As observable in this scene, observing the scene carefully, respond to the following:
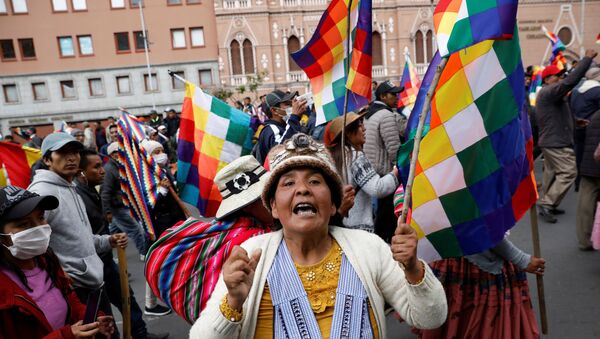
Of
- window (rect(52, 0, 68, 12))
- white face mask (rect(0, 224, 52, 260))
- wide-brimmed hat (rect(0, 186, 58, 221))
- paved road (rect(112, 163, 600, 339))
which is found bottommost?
paved road (rect(112, 163, 600, 339))

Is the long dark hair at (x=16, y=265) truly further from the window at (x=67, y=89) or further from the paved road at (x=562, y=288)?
the window at (x=67, y=89)

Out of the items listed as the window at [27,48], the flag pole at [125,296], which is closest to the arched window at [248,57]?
the window at [27,48]

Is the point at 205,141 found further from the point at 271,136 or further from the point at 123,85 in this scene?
the point at 123,85

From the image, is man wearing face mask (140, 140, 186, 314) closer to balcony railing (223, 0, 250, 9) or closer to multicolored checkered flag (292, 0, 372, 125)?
multicolored checkered flag (292, 0, 372, 125)

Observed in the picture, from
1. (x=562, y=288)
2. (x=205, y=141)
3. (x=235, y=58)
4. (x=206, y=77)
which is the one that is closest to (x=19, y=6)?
(x=206, y=77)

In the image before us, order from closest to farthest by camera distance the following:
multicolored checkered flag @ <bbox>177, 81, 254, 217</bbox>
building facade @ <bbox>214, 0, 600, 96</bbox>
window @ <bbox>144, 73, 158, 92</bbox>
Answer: multicolored checkered flag @ <bbox>177, 81, 254, 217</bbox>
building facade @ <bbox>214, 0, 600, 96</bbox>
window @ <bbox>144, 73, 158, 92</bbox>

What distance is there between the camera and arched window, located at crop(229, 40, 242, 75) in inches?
1209

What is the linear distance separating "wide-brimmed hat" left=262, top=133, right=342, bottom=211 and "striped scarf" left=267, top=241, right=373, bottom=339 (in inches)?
13.9

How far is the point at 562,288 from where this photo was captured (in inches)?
173

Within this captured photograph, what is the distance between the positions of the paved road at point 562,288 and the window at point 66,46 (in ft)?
94.6

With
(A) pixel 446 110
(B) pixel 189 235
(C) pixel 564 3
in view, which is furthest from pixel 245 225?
(C) pixel 564 3

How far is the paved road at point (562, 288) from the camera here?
3.74 meters

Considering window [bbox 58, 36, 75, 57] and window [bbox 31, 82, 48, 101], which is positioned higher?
window [bbox 58, 36, 75, 57]

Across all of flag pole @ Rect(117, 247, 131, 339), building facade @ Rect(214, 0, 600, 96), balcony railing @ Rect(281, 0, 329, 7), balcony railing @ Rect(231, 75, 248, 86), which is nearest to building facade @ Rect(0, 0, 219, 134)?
balcony railing @ Rect(231, 75, 248, 86)
